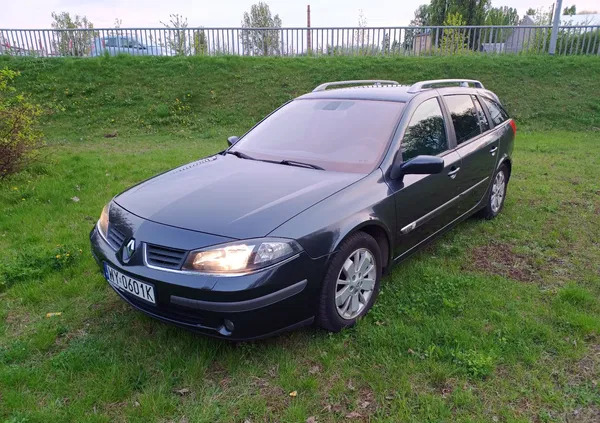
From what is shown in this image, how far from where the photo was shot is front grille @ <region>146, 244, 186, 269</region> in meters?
2.58

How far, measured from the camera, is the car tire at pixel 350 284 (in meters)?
2.83

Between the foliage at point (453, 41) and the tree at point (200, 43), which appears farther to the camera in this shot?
the tree at point (200, 43)

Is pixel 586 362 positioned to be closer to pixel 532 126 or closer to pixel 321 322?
pixel 321 322

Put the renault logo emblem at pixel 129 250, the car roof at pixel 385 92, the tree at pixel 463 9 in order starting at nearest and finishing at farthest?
the renault logo emblem at pixel 129 250 < the car roof at pixel 385 92 < the tree at pixel 463 9

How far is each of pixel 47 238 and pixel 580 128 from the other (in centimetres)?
1162

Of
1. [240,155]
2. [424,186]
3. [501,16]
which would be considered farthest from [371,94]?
[501,16]

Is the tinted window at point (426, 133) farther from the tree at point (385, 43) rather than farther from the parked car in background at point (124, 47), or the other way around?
the parked car in background at point (124, 47)

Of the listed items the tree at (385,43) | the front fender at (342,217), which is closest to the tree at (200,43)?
the tree at (385,43)

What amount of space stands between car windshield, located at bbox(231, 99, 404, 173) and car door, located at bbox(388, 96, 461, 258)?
0.21 meters

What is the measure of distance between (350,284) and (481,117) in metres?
2.81

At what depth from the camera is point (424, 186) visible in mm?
3627

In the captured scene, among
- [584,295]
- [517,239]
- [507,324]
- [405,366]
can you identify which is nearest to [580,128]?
[517,239]

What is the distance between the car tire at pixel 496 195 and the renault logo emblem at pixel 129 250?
375 centimetres

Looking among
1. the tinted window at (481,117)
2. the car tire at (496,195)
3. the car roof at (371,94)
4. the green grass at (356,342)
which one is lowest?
the green grass at (356,342)
